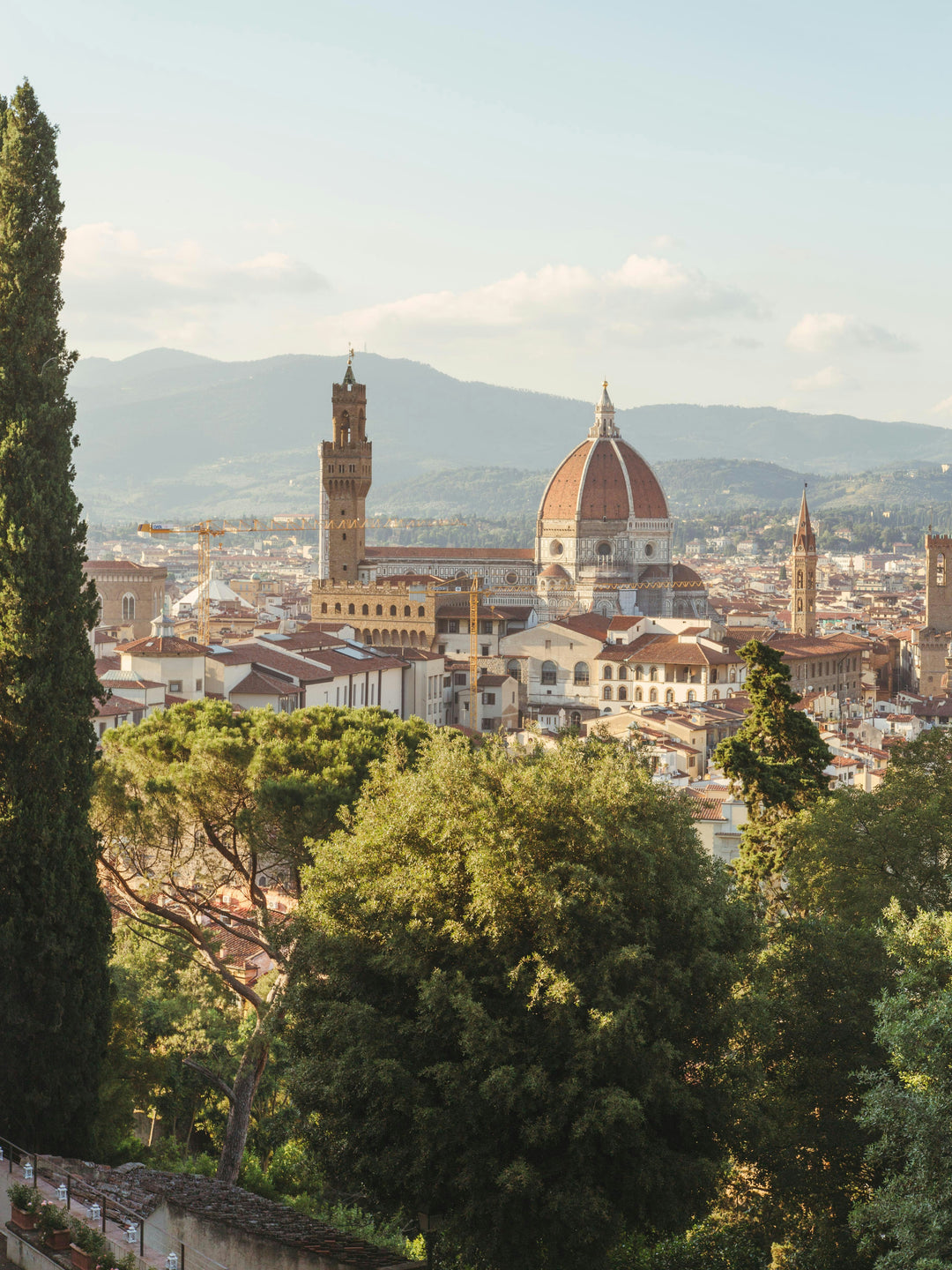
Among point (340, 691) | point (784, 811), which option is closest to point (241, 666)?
point (340, 691)

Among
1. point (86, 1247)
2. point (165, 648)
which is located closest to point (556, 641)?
point (165, 648)

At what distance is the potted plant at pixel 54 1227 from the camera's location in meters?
8.38

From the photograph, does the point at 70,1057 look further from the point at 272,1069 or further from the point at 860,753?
the point at 860,753

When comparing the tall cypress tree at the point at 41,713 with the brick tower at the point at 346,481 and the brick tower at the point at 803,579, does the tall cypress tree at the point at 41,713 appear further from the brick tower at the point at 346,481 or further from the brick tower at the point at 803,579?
the brick tower at the point at 803,579

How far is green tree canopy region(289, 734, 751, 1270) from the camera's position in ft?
35.5

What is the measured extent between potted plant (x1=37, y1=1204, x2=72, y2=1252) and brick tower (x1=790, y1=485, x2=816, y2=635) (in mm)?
87995

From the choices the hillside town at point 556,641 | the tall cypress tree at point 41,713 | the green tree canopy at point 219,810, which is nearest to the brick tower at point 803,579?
the hillside town at point 556,641

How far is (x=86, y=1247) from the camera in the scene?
8281 mm

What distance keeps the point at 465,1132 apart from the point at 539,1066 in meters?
0.77

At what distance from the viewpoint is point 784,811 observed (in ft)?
70.6

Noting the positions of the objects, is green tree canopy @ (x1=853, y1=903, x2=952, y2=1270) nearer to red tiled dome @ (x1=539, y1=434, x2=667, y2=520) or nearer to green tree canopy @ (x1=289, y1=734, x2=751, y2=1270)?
green tree canopy @ (x1=289, y1=734, x2=751, y2=1270)

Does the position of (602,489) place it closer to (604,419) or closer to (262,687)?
(604,419)

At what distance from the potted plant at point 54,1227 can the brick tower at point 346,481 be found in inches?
2995

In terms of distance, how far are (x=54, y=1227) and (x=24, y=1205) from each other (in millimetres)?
383
